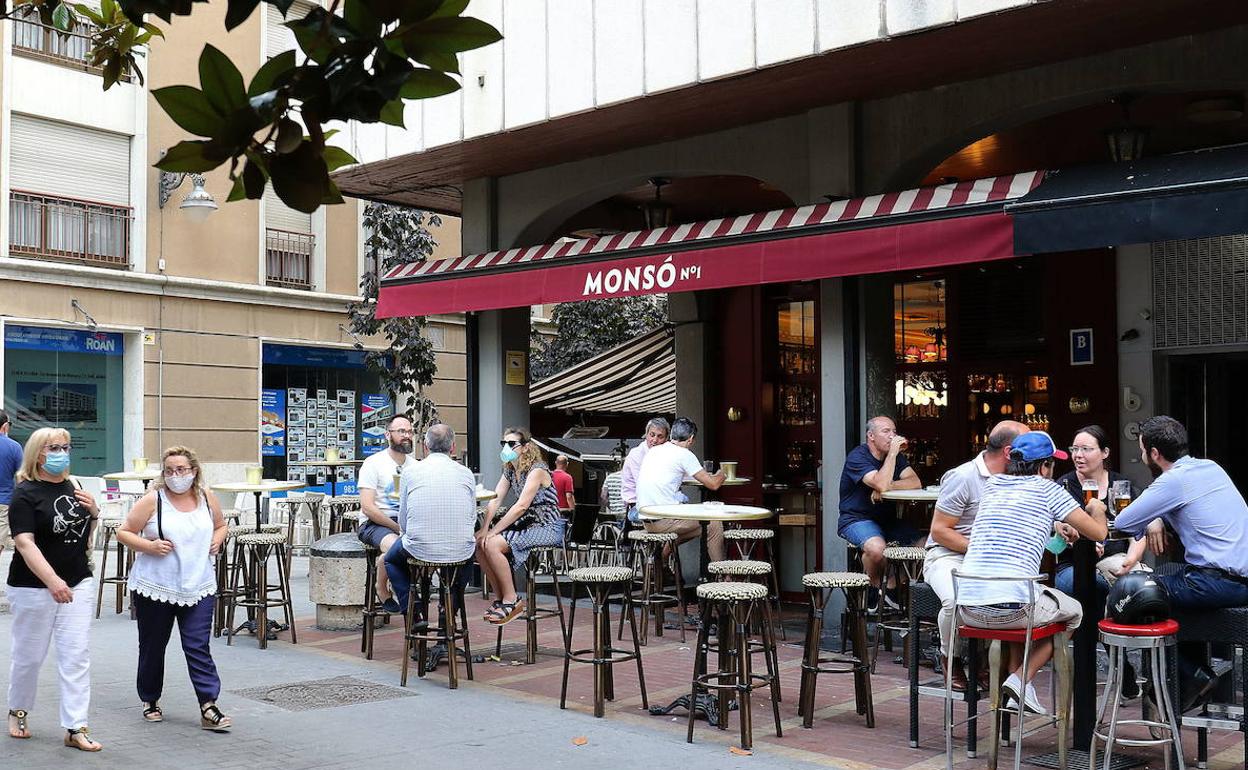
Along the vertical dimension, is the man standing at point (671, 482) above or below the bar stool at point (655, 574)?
above

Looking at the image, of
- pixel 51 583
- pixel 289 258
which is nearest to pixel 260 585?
pixel 51 583

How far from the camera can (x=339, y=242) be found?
24.0m

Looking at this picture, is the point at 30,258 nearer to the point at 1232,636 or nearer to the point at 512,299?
the point at 512,299

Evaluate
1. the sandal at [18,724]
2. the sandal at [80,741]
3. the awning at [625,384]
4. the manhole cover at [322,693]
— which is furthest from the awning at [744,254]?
the sandal at [18,724]

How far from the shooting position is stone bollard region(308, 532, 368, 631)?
10695mm

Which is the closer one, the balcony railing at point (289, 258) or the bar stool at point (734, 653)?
the bar stool at point (734, 653)

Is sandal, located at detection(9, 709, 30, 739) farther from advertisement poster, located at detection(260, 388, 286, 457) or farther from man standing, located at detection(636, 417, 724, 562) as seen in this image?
advertisement poster, located at detection(260, 388, 286, 457)

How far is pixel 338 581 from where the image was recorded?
35.3ft

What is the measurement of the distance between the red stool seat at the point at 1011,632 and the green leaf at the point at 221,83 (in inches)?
193

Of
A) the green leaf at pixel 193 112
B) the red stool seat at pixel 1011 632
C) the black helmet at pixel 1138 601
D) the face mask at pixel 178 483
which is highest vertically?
the green leaf at pixel 193 112

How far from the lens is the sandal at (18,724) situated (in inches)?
274

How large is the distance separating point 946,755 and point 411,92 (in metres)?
5.10

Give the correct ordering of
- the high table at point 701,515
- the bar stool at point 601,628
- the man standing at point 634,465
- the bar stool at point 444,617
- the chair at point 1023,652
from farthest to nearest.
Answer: the man standing at point 634,465 < the bar stool at point 444,617 < the bar stool at point 601,628 < the high table at point 701,515 < the chair at point 1023,652

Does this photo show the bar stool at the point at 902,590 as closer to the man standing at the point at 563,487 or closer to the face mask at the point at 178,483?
the man standing at the point at 563,487
